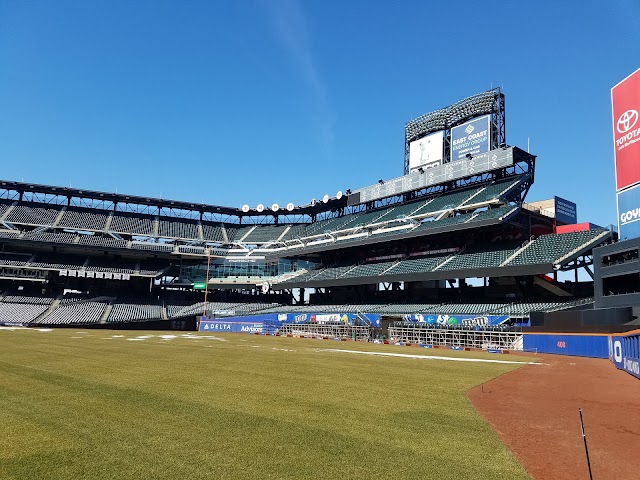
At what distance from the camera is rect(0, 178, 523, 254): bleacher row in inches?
2256

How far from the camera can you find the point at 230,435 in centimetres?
784

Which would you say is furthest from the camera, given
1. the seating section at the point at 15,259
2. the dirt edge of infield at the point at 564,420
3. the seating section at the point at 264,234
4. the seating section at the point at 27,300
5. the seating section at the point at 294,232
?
the seating section at the point at 264,234

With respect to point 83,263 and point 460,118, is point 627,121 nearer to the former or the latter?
point 460,118

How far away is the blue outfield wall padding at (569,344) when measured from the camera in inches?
1207

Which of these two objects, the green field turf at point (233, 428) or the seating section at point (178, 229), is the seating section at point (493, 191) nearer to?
the green field turf at point (233, 428)

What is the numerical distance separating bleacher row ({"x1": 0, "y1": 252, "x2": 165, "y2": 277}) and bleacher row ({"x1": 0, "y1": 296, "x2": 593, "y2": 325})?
16.6ft

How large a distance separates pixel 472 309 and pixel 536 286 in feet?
27.4

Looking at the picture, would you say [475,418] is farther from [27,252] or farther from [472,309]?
[27,252]

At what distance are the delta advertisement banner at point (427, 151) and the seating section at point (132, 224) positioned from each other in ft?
161

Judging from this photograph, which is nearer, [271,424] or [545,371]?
[271,424]

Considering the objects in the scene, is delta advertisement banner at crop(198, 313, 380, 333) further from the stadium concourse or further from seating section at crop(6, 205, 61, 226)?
seating section at crop(6, 205, 61, 226)

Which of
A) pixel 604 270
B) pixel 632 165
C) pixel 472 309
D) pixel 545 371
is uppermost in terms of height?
pixel 632 165

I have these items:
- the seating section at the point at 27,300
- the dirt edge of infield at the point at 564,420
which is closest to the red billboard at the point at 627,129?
the dirt edge of infield at the point at 564,420

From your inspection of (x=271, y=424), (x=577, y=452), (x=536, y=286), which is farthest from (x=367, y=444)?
(x=536, y=286)
